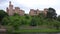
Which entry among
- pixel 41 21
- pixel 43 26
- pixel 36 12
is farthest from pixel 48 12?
pixel 43 26

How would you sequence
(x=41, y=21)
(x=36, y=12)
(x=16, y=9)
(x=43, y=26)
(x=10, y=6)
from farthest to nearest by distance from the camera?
1. (x=36, y=12)
2. (x=16, y=9)
3. (x=10, y=6)
4. (x=41, y=21)
5. (x=43, y=26)

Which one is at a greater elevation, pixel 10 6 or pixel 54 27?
pixel 10 6

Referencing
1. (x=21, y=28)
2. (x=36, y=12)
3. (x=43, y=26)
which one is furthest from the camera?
(x=36, y=12)

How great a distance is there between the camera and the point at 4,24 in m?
72.1

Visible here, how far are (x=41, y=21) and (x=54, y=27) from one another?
994 cm

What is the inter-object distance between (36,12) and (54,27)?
45105 mm

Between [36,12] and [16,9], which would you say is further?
[36,12]

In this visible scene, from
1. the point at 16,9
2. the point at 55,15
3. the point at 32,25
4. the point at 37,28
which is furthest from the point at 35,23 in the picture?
the point at 16,9

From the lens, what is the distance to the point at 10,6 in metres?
94.1

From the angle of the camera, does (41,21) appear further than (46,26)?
Yes

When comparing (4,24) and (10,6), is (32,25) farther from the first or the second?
(10,6)

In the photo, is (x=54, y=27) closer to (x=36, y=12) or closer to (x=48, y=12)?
(x=48, y=12)

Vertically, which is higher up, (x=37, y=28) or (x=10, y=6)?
(x=10, y=6)

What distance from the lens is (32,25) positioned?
234 ft
